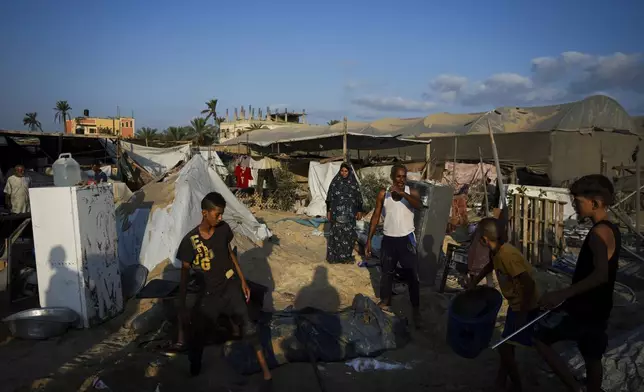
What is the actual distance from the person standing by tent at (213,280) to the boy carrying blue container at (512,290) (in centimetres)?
172

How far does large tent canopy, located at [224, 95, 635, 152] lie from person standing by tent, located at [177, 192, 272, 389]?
963 centimetres

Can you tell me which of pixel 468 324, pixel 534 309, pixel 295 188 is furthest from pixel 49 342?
pixel 295 188

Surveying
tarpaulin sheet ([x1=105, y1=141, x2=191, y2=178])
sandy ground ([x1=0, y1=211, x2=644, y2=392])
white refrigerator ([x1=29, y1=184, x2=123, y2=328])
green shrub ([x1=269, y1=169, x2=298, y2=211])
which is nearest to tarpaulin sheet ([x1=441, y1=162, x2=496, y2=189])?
green shrub ([x1=269, y1=169, x2=298, y2=211])

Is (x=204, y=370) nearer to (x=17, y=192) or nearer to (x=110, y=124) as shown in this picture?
(x=17, y=192)

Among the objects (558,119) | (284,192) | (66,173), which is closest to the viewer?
(66,173)

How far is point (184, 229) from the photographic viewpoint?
6938 mm

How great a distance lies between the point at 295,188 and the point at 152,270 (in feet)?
26.9

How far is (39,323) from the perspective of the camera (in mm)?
4441

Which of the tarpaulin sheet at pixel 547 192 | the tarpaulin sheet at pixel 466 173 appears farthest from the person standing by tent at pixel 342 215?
the tarpaulin sheet at pixel 466 173

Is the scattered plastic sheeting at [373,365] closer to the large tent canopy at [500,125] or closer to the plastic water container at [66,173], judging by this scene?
the plastic water container at [66,173]

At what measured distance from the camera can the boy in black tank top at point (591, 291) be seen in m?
2.67

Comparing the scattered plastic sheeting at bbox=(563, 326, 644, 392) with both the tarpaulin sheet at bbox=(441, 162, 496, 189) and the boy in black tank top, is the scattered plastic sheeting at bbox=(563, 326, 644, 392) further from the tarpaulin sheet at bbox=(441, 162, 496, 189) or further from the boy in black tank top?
the tarpaulin sheet at bbox=(441, 162, 496, 189)

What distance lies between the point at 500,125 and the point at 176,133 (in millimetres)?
30785

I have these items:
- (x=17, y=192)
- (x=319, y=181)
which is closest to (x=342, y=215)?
(x=319, y=181)
